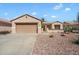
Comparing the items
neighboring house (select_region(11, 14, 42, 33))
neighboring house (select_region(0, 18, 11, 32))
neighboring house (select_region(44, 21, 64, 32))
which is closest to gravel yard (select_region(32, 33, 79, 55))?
neighboring house (select_region(44, 21, 64, 32))

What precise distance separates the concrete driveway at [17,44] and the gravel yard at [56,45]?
0.88ft

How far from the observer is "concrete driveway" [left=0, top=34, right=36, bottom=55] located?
28.3 feet

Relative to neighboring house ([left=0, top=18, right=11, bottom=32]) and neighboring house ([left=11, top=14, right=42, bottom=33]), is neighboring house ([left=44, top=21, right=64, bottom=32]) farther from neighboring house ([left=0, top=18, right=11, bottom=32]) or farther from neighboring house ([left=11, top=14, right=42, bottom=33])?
neighboring house ([left=0, top=18, right=11, bottom=32])

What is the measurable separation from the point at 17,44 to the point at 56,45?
1.46 metres

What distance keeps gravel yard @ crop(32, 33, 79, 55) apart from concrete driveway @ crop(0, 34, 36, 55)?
0.27 meters

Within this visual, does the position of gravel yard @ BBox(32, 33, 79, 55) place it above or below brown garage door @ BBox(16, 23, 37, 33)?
below

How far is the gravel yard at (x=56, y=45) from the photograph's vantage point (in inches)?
337

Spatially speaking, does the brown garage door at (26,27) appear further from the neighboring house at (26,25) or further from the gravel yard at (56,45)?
the gravel yard at (56,45)

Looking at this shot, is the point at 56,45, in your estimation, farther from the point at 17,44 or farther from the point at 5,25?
the point at 5,25

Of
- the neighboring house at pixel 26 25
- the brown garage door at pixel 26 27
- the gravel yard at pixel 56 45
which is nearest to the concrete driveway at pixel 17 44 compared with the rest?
the gravel yard at pixel 56 45

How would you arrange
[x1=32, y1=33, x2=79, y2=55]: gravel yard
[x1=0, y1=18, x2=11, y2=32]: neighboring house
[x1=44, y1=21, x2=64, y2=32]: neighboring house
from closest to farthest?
1. [x1=32, y1=33, x2=79, y2=55]: gravel yard
2. [x1=44, y1=21, x2=64, y2=32]: neighboring house
3. [x1=0, y1=18, x2=11, y2=32]: neighboring house

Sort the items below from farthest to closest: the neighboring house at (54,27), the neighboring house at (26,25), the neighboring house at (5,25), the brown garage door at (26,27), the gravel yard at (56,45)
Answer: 1. the brown garage door at (26,27)
2. the neighboring house at (26,25)
3. the neighboring house at (5,25)
4. the neighboring house at (54,27)
5. the gravel yard at (56,45)
